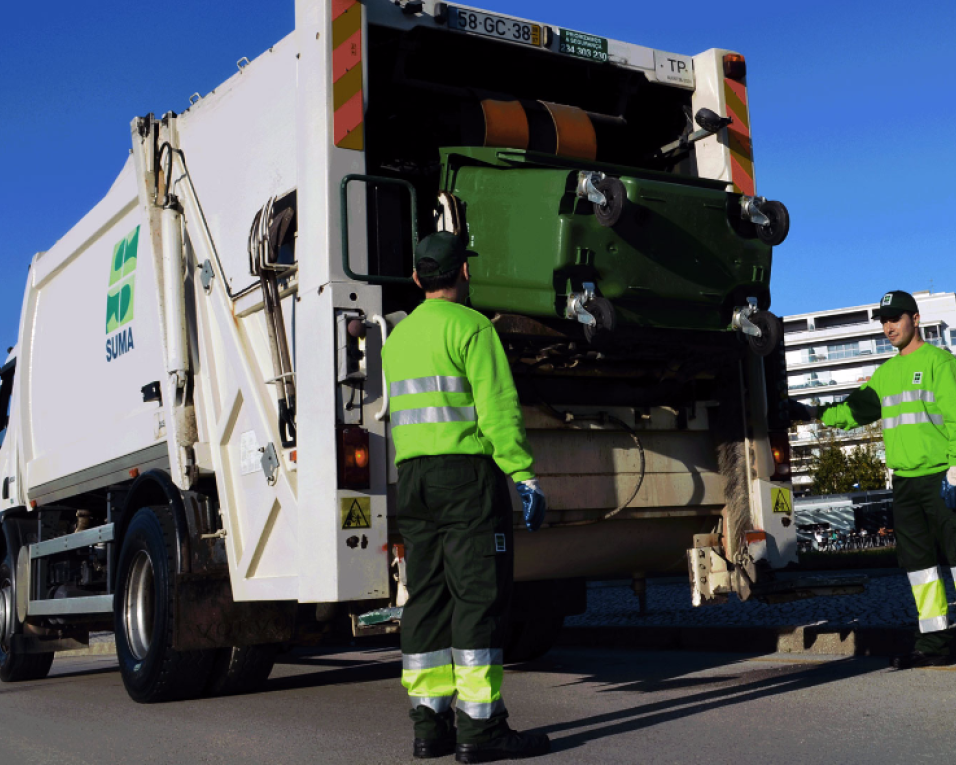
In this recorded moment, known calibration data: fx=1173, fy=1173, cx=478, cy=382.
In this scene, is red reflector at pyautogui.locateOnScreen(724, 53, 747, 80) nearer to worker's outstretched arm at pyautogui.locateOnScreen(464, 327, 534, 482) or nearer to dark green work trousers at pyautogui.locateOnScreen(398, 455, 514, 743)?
worker's outstretched arm at pyautogui.locateOnScreen(464, 327, 534, 482)

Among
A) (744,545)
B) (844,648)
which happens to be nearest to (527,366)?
(744,545)

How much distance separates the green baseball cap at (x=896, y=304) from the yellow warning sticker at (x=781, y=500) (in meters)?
1.06

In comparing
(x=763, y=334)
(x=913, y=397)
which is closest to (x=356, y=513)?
(x=763, y=334)

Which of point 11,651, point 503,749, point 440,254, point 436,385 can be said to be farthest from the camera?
point 11,651

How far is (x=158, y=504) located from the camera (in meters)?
6.48

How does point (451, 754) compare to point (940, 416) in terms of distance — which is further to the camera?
point (940, 416)

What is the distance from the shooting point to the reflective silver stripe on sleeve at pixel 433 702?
4078 mm

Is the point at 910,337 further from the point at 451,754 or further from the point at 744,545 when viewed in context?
the point at 451,754

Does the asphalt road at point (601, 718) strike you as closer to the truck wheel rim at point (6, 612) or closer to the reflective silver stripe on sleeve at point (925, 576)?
the reflective silver stripe on sleeve at point (925, 576)

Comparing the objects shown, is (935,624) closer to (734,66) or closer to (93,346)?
(734,66)

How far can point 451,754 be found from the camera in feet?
13.6

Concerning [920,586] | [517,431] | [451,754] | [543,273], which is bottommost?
[451,754]

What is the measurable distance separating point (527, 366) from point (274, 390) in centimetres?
117

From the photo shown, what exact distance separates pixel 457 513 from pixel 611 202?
1528mm
